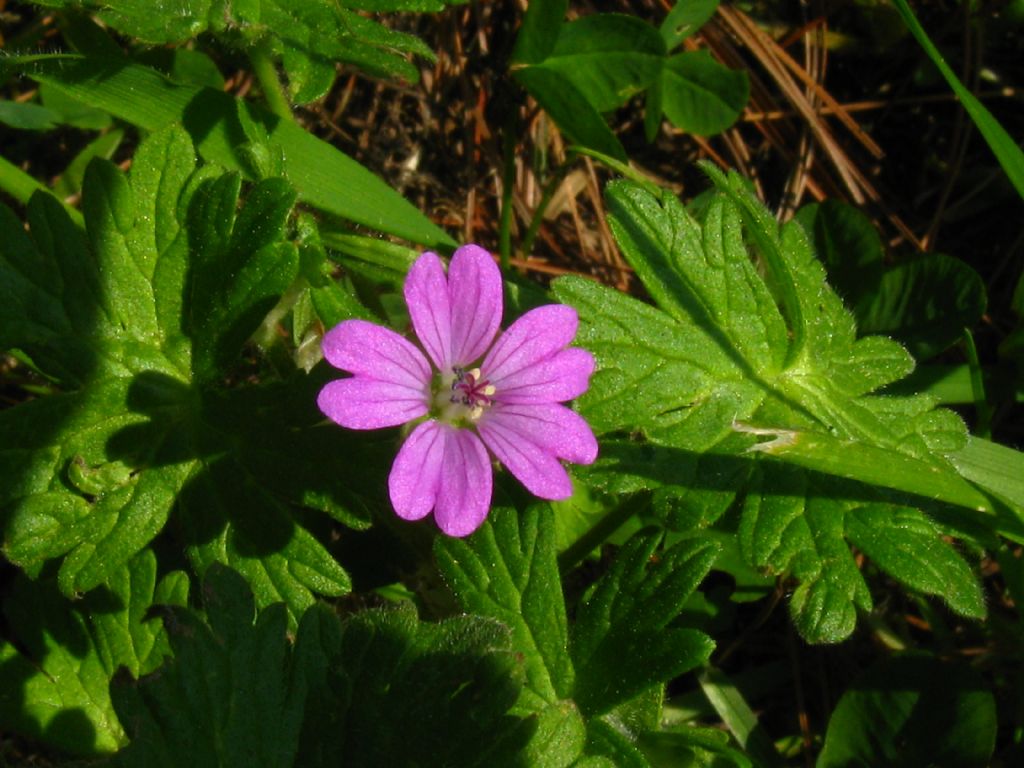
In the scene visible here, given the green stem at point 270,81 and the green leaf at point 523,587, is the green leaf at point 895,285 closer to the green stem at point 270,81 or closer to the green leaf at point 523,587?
the green leaf at point 523,587

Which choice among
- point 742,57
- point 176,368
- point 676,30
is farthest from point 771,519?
point 742,57

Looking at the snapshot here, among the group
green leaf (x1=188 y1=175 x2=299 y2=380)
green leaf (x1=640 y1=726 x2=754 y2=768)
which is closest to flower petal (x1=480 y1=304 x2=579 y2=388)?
green leaf (x1=188 y1=175 x2=299 y2=380)

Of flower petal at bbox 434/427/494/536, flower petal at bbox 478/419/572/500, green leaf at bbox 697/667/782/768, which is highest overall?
flower petal at bbox 478/419/572/500

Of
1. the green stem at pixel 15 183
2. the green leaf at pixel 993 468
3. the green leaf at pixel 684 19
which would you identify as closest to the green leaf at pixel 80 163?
the green stem at pixel 15 183

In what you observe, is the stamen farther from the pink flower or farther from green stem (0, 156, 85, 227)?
green stem (0, 156, 85, 227)

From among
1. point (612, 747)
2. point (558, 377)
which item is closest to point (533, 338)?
point (558, 377)
